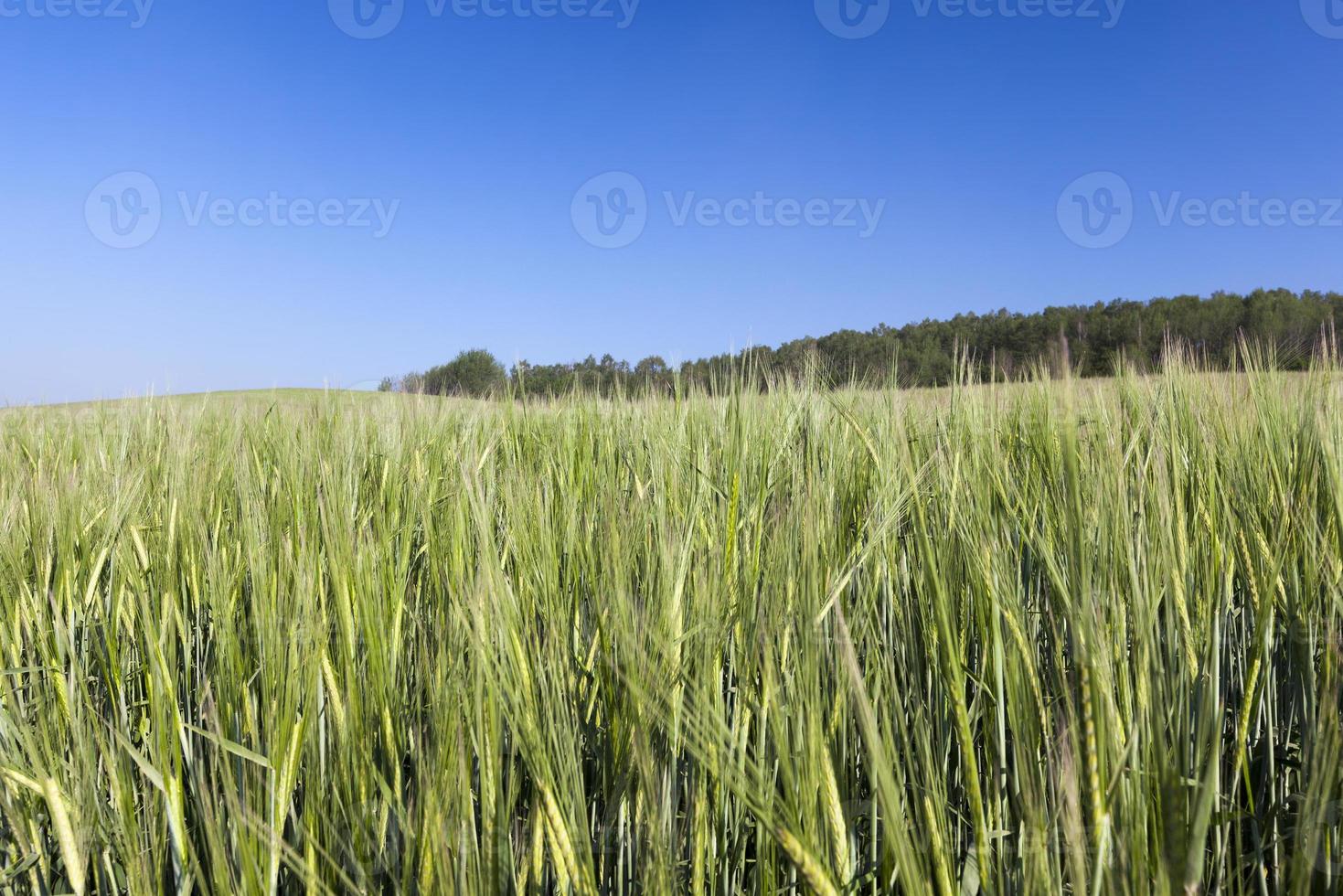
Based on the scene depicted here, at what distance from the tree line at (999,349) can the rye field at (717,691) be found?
55 cm

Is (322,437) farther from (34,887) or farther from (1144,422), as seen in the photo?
(1144,422)

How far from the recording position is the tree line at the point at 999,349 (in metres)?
2.09

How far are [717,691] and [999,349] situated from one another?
224 inches

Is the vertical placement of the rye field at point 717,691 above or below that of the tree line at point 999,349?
below

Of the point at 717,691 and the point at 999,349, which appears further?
the point at 999,349

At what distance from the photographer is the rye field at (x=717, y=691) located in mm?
494

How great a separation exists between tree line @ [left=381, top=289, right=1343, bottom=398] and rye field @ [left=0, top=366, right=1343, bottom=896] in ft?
1.81

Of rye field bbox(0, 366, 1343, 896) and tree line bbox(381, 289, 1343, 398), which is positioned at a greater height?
tree line bbox(381, 289, 1343, 398)

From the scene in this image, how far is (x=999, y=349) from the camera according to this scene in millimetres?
5691

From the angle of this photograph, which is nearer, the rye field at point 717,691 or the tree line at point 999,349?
the rye field at point 717,691

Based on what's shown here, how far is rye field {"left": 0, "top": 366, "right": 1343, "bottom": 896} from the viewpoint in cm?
49

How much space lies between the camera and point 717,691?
654mm

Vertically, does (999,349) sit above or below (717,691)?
above

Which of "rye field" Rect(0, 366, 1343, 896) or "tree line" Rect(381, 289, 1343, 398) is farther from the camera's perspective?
"tree line" Rect(381, 289, 1343, 398)
